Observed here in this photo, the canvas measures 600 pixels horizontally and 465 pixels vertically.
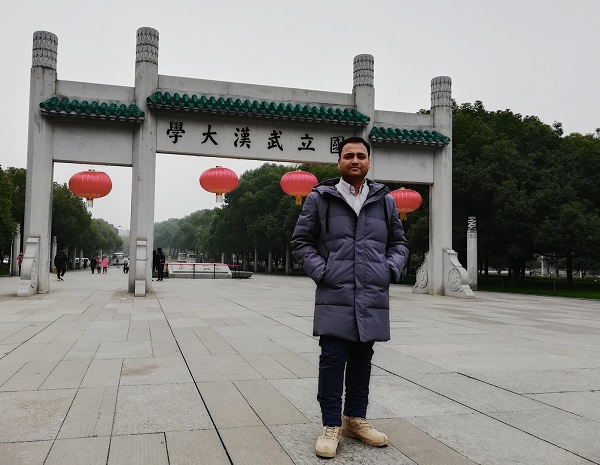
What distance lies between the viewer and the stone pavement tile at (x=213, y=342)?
6258 millimetres

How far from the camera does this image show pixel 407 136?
54.3 feet

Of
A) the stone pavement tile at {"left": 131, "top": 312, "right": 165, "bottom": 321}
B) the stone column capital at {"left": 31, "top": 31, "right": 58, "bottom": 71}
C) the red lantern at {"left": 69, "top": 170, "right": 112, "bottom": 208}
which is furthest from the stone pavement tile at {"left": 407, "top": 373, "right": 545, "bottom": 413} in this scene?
the stone column capital at {"left": 31, "top": 31, "right": 58, "bottom": 71}

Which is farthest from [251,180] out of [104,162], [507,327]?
[507,327]

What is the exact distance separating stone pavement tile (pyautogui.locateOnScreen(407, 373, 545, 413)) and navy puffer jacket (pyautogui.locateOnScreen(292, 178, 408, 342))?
1436 mm

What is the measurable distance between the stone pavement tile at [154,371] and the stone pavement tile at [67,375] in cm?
39

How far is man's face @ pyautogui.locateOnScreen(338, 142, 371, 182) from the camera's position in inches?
130

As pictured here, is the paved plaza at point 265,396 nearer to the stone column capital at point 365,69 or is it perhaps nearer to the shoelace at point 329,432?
the shoelace at point 329,432

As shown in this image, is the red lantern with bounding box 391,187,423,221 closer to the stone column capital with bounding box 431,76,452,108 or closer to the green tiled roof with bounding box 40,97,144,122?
the stone column capital with bounding box 431,76,452,108

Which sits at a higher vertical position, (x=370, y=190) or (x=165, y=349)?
(x=370, y=190)

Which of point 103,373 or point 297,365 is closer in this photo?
point 103,373

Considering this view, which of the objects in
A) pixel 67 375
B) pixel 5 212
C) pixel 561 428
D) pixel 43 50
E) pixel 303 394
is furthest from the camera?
pixel 5 212

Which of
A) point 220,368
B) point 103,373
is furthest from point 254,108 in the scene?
point 103,373

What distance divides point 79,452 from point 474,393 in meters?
3.14

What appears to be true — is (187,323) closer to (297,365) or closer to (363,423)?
(297,365)
